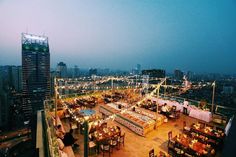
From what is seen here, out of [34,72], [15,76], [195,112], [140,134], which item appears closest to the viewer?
[140,134]

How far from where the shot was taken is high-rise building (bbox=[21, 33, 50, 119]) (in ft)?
188

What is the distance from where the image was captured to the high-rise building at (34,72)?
Result: 188ft

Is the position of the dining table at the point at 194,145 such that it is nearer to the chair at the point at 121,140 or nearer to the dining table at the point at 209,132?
the dining table at the point at 209,132

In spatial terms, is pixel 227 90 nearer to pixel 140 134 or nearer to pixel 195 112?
pixel 195 112

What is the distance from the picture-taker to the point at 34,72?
199 ft

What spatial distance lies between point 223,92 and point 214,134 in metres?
16.2

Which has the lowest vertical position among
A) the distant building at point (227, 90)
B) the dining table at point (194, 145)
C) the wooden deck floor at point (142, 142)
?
the wooden deck floor at point (142, 142)

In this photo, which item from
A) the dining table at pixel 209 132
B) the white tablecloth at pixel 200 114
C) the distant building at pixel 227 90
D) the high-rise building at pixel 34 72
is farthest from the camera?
the high-rise building at pixel 34 72

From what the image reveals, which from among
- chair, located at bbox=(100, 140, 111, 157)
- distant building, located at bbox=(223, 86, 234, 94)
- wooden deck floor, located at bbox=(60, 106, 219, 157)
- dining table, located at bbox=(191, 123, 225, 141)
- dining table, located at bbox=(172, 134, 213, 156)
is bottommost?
wooden deck floor, located at bbox=(60, 106, 219, 157)

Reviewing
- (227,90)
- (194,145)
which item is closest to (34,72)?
(227,90)

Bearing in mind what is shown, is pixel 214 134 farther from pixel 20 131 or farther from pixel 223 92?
pixel 20 131

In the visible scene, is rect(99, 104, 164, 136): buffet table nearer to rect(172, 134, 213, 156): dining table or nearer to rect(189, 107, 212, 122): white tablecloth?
rect(172, 134, 213, 156): dining table

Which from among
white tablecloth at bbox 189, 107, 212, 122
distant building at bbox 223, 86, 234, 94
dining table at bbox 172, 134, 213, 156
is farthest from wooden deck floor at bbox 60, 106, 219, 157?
distant building at bbox 223, 86, 234, 94

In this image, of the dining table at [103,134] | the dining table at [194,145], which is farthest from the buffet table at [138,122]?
the dining table at [194,145]
